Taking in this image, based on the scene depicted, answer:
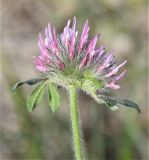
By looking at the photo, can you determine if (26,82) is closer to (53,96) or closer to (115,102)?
(53,96)

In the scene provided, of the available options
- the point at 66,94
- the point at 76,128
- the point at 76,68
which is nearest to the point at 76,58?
the point at 76,68

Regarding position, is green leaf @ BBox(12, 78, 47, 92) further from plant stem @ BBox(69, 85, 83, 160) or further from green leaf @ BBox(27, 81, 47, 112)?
plant stem @ BBox(69, 85, 83, 160)

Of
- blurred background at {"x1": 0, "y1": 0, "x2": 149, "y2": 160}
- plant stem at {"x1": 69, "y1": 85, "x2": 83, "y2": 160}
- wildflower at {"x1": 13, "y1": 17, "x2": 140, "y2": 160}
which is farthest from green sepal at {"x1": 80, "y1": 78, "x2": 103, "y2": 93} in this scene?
blurred background at {"x1": 0, "y1": 0, "x2": 149, "y2": 160}

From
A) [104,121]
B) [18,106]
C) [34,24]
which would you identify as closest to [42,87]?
[18,106]

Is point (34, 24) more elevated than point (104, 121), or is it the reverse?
point (34, 24)

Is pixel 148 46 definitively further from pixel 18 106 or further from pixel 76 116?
pixel 76 116

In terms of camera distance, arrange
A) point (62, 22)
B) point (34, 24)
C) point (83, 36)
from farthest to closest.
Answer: point (34, 24) < point (62, 22) < point (83, 36)
